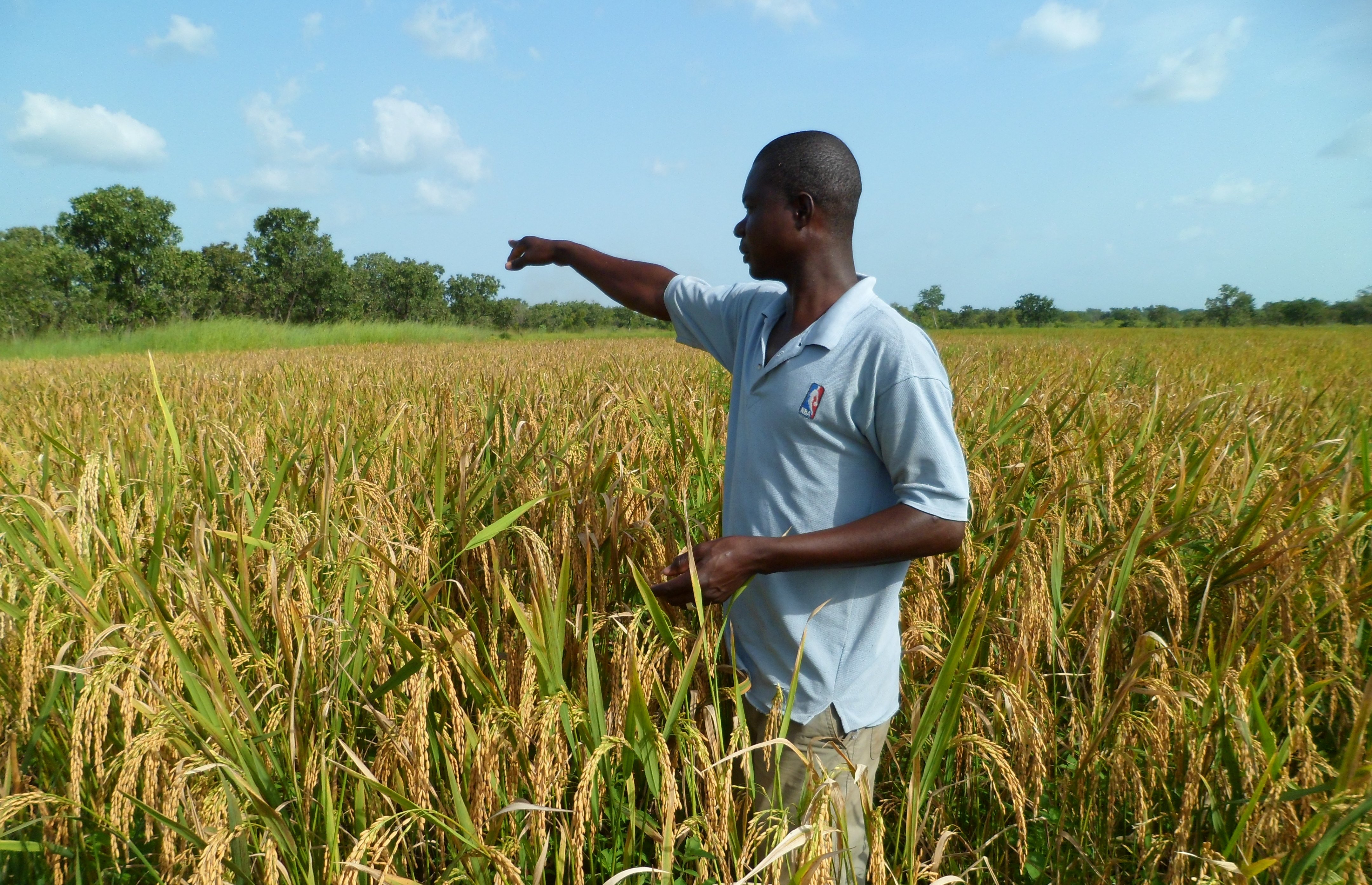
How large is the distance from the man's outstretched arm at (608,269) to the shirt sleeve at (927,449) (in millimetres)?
898

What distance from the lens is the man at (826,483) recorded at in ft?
4.30

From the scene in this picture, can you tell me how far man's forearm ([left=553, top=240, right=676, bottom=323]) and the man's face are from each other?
0.57 meters

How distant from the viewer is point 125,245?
47250 millimetres

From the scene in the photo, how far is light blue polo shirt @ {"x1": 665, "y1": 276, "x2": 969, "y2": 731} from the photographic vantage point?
1.31 metres

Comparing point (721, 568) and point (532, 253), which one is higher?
point (532, 253)

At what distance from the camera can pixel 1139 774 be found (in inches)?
49.9

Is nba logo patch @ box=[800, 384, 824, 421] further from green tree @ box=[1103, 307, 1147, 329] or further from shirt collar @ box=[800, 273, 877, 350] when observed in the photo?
green tree @ box=[1103, 307, 1147, 329]

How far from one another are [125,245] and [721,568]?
196 ft

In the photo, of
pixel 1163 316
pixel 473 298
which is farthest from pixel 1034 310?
pixel 473 298

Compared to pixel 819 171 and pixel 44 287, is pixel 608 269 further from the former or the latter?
pixel 44 287

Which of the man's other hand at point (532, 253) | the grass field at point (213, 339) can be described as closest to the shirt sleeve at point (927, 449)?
the man's other hand at point (532, 253)

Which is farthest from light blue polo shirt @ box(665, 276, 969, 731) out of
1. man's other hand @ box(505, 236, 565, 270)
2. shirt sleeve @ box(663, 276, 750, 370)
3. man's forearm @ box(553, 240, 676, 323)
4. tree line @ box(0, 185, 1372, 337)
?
tree line @ box(0, 185, 1372, 337)

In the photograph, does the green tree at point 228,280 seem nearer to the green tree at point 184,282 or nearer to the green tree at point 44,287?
the green tree at point 184,282

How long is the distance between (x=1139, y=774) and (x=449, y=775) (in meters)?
1.16
